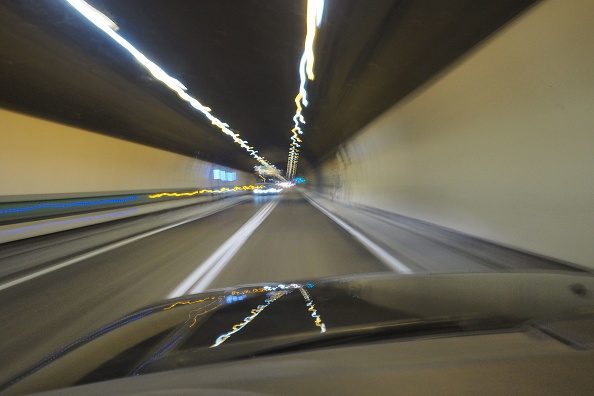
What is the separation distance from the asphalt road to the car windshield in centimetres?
6

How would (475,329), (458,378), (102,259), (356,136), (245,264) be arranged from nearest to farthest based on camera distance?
(458,378), (475,329), (245,264), (102,259), (356,136)

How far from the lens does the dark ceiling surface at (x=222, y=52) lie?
30.5 ft

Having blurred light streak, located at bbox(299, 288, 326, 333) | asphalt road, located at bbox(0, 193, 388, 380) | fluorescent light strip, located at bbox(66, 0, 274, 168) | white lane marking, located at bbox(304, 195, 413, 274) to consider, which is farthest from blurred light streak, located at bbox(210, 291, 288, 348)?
fluorescent light strip, located at bbox(66, 0, 274, 168)

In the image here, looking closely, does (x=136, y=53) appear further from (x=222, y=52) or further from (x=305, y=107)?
(x=305, y=107)

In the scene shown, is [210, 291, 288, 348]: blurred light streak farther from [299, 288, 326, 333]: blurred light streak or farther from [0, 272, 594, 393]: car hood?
[299, 288, 326, 333]: blurred light streak

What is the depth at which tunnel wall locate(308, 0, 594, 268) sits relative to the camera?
7301 mm

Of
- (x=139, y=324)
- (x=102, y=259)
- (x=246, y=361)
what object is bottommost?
(x=102, y=259)

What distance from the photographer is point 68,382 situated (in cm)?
268

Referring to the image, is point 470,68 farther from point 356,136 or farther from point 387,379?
point 356,136

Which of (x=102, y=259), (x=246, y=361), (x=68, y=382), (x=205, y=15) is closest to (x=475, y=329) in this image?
(x=246, y=361)

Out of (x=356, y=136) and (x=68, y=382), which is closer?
(x=68, y=382)

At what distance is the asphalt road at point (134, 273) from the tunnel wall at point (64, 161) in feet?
6.70

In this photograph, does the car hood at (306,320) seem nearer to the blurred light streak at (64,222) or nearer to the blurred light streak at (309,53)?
the blurred light streak at (309,53)

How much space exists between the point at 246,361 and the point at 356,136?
77.7 feet
